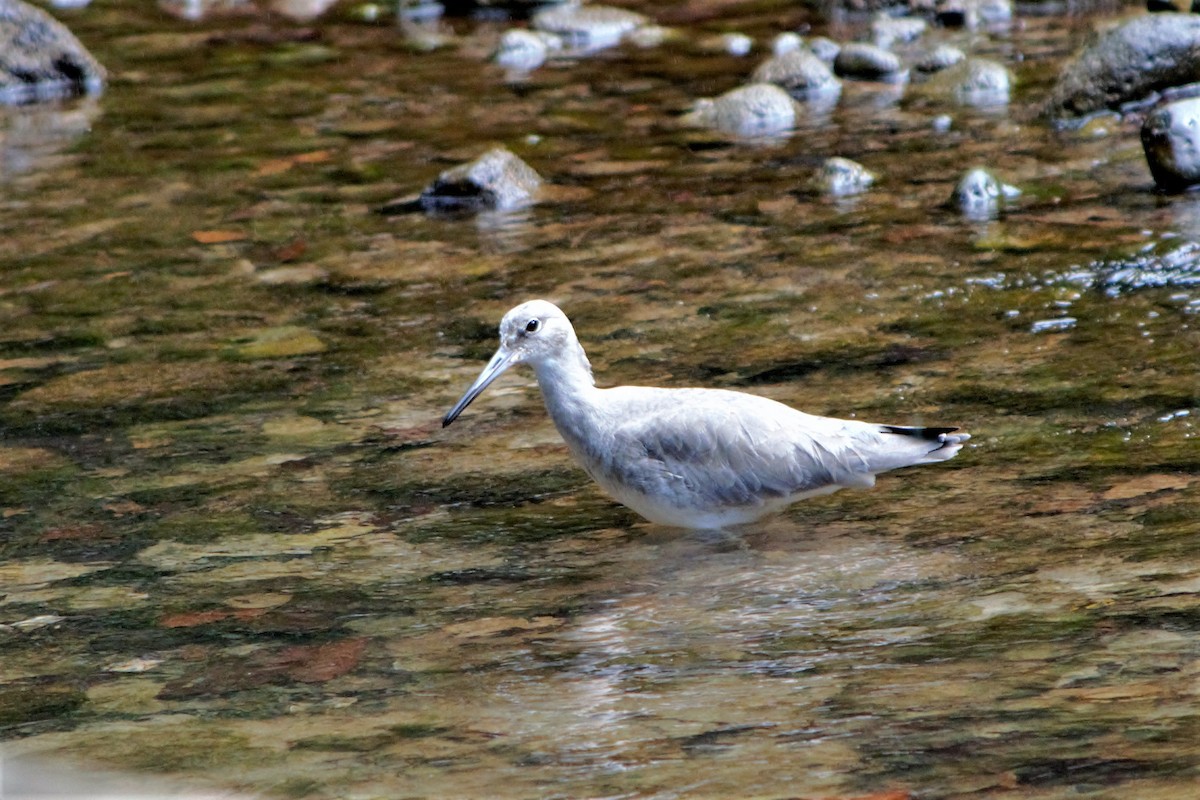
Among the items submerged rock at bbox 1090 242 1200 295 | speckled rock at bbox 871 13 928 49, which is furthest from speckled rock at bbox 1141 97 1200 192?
speckled rock at bbox 871 13 928 49

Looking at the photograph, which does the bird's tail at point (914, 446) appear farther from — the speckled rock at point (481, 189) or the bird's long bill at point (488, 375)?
the speckled rock at point (481, 189)

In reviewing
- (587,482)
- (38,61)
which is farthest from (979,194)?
(38,61)

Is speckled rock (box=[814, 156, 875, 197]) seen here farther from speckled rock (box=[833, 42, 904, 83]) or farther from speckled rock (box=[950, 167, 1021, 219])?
speckled rock (box=[833, 42, 904, 83])

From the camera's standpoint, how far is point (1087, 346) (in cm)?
681

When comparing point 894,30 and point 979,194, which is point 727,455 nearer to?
point 979,194

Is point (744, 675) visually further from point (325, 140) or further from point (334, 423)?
point (325, 140)

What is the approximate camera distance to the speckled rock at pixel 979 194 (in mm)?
8945

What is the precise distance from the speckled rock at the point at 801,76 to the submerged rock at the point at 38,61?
5.63 meters

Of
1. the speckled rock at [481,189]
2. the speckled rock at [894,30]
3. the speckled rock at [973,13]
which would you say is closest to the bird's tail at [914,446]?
the speckled rock at [481,189]

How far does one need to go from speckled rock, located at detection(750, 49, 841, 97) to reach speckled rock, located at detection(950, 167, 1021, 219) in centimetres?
342

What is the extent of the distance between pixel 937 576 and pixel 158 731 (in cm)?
231

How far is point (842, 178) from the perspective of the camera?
9664mm

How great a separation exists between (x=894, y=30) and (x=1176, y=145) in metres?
5.55

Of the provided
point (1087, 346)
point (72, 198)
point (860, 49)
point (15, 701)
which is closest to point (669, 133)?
point (860, 49)
